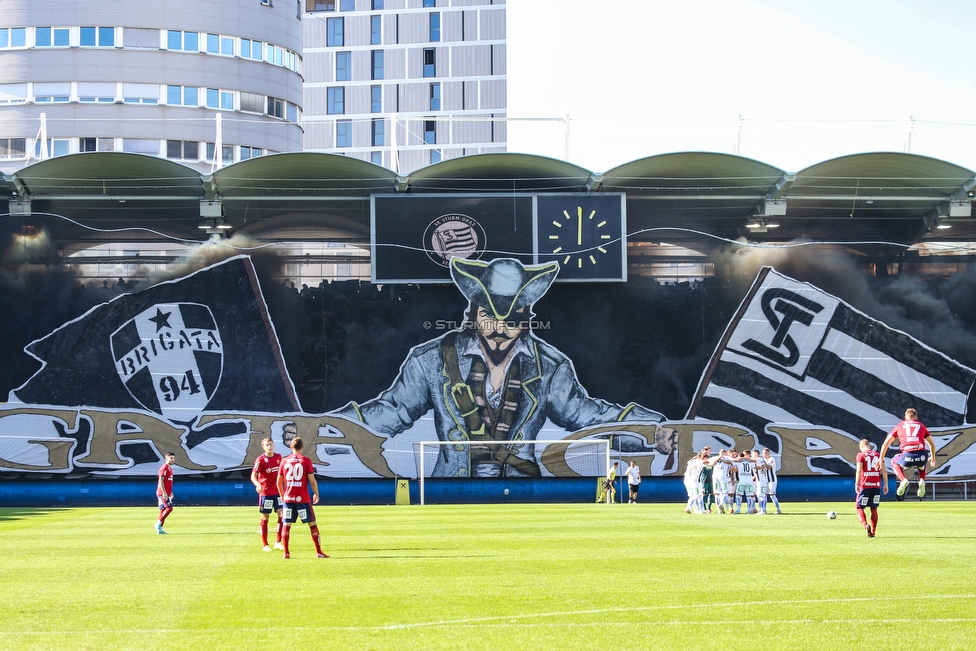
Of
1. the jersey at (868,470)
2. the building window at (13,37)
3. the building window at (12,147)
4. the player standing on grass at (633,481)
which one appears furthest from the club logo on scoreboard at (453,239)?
the building window at (13,37)

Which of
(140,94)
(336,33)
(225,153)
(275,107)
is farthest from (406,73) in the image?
(140,94)

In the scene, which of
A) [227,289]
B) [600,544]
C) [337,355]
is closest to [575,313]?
[337,355]

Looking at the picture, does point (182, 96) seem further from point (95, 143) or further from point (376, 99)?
point (376, 99)

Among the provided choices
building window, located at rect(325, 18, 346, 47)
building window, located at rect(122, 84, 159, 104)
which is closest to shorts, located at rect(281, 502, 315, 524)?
building window, located at rect(122, 84, 159, 104)

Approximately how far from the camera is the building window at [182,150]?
62031 millimetres

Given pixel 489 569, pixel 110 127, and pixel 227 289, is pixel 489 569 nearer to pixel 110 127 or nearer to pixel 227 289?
pixel 227 289

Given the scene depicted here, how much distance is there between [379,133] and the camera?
9675cm

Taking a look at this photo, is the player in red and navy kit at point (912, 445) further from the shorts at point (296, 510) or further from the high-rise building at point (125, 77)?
the high-rise building at point (125, 77)

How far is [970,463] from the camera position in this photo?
35938mm

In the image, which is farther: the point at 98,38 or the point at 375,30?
the point at 375,30

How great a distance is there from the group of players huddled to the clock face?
932 cm

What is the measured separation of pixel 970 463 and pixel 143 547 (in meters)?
28.6

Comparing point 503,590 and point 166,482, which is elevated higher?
point 166,482

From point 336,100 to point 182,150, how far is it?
36572mm
